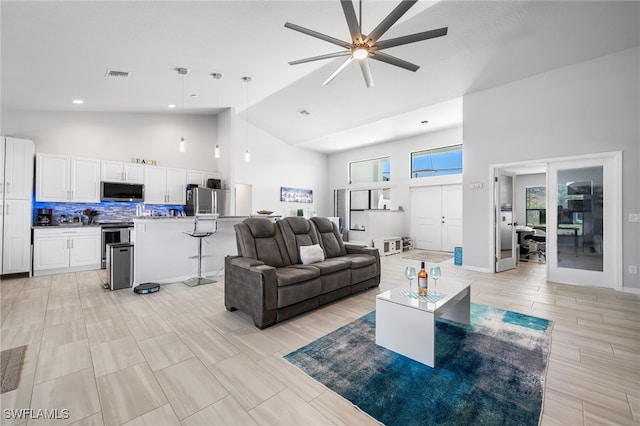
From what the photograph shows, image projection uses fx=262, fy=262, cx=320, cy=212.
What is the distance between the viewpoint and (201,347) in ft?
7.48

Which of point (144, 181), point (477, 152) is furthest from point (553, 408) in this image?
point (144, 181)

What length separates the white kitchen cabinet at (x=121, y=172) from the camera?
5.63 meters

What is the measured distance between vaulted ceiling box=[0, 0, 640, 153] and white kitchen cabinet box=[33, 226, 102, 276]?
245cm

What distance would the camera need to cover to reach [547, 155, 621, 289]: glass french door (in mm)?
4027

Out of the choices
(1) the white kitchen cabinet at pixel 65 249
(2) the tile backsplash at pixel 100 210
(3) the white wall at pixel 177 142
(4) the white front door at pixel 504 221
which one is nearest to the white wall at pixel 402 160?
(3) the white wall at pixel 177 142

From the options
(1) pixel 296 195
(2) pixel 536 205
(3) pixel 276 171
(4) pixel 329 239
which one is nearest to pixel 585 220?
(2) pixel 536 205

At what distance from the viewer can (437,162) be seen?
7.88 meters

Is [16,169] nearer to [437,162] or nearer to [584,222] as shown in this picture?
[437,162]

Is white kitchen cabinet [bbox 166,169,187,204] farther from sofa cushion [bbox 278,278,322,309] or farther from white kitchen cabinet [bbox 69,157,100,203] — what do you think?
sofa cushion [bbox 278,278,322,309]

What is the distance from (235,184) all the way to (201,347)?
Answer: 17.6ft

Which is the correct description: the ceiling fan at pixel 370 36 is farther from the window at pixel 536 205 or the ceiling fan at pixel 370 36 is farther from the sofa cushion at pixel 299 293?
the window at pixel 536 205

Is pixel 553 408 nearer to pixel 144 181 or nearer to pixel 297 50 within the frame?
pixel 297 50

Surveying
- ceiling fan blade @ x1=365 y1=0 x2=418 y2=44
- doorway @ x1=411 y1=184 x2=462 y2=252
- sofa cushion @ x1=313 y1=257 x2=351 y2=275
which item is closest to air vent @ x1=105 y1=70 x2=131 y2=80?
ceiling fan blade @ x1=365 y1=0 x2=418 y2=44

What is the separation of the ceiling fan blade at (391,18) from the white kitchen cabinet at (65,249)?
19.8ft
